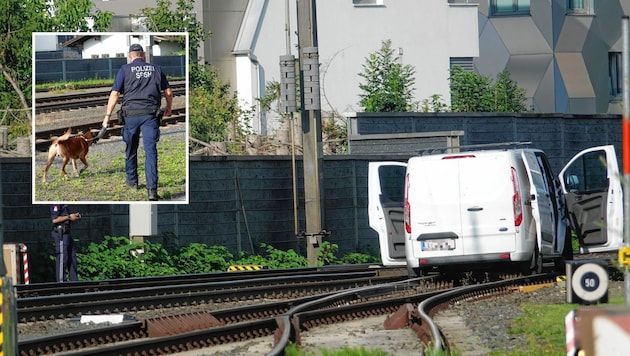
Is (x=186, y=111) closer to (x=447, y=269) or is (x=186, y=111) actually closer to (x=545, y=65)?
(x=447, y=269)

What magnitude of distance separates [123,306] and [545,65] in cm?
4537

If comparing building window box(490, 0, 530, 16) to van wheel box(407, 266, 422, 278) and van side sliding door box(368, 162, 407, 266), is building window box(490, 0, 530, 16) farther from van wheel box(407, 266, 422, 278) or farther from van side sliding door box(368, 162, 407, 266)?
van wheel box(407, 266, 422, 278)

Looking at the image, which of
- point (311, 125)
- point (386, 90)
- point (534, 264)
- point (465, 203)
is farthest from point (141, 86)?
point (386, 90)

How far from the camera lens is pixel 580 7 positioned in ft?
209

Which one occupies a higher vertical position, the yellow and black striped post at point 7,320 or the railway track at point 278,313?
the yellow and black striped post at point 7,320

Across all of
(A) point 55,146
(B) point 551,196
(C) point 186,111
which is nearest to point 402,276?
(B) point 551,196

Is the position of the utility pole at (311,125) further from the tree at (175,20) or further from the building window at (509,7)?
the building window at (509,7)

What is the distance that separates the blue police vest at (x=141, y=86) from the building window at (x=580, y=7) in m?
42.2

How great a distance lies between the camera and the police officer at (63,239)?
23.4 metres

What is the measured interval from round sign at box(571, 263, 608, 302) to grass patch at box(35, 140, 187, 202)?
45.2 ft

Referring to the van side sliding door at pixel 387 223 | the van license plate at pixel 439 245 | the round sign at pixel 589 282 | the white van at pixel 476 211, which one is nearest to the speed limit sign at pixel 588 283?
the round sign at pixel 589 282

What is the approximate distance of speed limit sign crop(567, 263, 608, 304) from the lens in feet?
33.8

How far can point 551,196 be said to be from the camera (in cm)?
2180

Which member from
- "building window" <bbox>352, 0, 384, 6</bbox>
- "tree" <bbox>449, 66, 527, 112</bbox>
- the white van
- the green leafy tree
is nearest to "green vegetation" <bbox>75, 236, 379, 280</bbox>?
the white van
